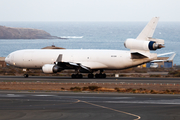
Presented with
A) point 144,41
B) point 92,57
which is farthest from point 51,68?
point 144,41

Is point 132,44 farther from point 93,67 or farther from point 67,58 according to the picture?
point 67,58

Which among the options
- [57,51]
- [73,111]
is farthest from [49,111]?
[57,51]

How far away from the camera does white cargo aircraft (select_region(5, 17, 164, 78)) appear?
5038 centimetres

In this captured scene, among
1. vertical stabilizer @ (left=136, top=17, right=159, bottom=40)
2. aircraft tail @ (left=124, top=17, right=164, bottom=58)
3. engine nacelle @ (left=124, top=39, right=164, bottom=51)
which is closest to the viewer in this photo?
engine nacelle @ (left=124, top=39, right=164, bottom=51)

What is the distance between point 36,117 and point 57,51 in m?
38.2

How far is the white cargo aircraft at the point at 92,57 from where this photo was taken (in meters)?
50.4

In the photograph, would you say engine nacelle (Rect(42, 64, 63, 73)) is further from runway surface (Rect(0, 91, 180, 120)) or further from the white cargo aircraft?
runway surface (Rect(0, 91, 180, 120))

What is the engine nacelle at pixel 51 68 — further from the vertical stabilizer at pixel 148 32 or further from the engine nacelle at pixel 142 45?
the vertical stabilizer at pixel 148 32

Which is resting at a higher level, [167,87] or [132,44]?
[132,44]

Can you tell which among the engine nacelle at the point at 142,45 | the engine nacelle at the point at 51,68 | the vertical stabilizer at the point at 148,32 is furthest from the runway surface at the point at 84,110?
the vertical stabilizer at the point at 148,32

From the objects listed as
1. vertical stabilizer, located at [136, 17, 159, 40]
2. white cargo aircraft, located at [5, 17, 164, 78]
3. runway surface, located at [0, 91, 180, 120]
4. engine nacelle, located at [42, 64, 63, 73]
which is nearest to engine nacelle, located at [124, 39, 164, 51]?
white cargo aircraft, located at [5, 17, 164, 78]

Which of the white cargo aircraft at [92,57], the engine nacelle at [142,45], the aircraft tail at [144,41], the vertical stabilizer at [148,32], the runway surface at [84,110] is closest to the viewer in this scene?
the runway surface at [84,110]

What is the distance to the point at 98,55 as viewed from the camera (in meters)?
53.9

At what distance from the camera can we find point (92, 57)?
54.0m
